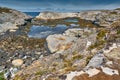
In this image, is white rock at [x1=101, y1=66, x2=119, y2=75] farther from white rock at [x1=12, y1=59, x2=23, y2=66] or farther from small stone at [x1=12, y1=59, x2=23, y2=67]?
white rock at [x1=12, y1=59, x2=23, y2=66]

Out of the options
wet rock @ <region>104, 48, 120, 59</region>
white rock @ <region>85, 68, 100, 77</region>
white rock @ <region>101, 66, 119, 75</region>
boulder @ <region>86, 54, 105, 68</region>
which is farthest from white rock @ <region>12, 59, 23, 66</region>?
white rock @ <region>101, 66, 119, 75</region>

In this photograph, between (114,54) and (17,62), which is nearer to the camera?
(114,54)

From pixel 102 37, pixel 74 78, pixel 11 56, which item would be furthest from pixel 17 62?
pixel 74 78

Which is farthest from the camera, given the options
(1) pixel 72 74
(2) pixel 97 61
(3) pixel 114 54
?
(3) pixel 114 54

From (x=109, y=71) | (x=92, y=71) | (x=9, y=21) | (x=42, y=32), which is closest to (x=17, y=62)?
(x=92, y=71)

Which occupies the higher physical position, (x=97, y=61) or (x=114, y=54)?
(x=114, y=54)

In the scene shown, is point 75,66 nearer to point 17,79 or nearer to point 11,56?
point 17,79

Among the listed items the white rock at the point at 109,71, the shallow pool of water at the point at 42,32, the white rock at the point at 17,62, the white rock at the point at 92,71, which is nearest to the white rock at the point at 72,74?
the white rock at the point at 92,71

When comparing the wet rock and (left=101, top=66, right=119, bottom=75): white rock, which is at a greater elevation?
the wet rock

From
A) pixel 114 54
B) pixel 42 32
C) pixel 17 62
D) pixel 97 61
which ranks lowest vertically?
pixel 42 32

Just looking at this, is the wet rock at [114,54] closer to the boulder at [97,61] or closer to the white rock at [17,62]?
the boulder at [97,61]

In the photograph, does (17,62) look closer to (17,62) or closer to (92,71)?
(17,62)

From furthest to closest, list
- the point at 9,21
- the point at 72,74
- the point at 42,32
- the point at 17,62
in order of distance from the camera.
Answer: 1. the point at 9,21
2. the point at 42,32
3. the point at 17,62
4. the point at 72,74

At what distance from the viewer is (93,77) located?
13.6 meters
